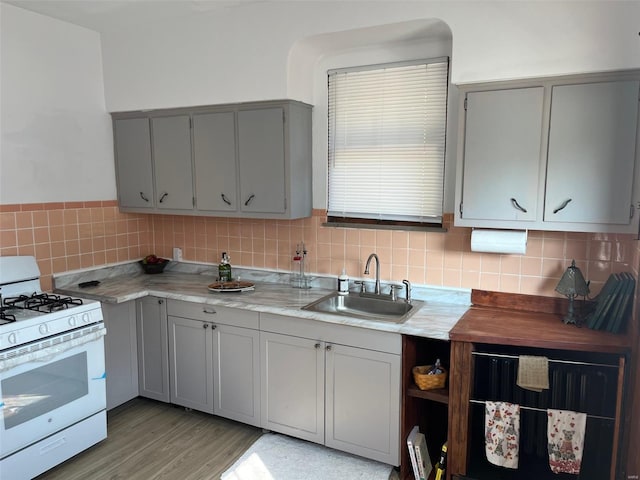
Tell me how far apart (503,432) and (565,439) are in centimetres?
27

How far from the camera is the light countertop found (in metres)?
2.56

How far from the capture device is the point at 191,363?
319 cm

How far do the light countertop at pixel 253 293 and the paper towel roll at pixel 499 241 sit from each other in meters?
0.38

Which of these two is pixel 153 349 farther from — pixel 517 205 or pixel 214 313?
pixel 517 205

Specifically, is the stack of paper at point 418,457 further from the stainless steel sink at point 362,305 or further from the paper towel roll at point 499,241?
the paper towel roll at point 499,241

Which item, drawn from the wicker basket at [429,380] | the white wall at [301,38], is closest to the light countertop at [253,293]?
the wicker basket at [429,380]

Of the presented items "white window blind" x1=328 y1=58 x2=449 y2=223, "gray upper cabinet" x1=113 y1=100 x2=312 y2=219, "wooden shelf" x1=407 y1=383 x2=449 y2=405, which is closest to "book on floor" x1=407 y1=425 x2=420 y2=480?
"wooden shelf" x1=407 y1=383 x2=449 y2=405

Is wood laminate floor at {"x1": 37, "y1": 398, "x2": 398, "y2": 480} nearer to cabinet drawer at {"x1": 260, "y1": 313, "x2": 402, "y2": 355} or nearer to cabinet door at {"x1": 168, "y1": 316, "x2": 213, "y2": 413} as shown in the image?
cabinet door at {"x1": 168, "y1": 316, "x2": 213, "y2": 413}

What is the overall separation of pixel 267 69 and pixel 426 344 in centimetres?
195

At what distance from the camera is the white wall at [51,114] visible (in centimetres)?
300

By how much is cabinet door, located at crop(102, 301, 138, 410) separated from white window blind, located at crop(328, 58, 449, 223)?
1589mm

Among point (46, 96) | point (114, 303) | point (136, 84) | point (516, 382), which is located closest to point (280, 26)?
point (136, 84)

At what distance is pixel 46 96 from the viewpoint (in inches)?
126

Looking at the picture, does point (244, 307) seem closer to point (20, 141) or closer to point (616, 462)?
point (20, 141)
